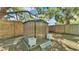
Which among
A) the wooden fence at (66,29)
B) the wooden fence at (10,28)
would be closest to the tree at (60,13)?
the wooden fence at (66,29)

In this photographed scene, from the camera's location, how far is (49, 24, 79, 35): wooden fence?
192 cm

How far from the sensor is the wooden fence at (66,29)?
192 centimetres

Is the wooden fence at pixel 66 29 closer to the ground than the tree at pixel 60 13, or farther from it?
closer to the ground

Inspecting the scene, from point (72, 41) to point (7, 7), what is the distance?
95 cm

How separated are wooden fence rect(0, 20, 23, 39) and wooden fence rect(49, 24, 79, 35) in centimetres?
40

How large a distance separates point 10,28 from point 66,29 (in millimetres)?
730

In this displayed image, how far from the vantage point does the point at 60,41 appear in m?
1.93

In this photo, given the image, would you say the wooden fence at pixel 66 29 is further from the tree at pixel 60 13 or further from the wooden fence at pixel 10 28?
the wooden fence at pixel 10 28

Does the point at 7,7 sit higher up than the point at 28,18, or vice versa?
the point at 7,7

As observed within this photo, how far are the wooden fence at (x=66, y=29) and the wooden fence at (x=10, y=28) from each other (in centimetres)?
40

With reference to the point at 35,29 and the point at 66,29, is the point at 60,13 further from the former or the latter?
the point at 35,29
